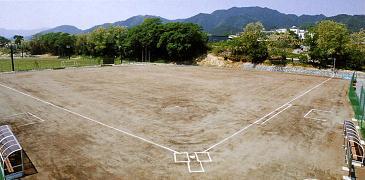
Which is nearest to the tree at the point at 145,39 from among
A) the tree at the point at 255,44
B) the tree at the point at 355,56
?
the tree at the point at 255,44

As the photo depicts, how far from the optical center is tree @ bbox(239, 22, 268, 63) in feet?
189

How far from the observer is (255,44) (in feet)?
191

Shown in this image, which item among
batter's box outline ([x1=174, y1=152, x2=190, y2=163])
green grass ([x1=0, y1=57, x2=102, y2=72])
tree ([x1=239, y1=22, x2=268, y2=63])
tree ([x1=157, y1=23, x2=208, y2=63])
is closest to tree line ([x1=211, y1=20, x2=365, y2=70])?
tree ([x1=239, y1=22, x2=268, y2=63])

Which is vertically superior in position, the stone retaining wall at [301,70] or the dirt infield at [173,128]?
the stone retaining wall at [301,70]

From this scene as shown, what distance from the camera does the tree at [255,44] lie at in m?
57.7

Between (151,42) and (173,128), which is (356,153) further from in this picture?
(151,42)

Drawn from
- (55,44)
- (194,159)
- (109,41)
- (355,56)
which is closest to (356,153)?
(194,159)

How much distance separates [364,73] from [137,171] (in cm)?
4455

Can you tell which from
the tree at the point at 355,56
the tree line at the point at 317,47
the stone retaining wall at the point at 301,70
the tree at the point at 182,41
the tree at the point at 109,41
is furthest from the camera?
the tree at the point at 109,41

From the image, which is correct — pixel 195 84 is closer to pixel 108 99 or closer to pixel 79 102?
pixel 108 99

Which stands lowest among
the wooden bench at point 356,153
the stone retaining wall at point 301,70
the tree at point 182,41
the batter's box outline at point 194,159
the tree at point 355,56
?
the batter's box outline at point 194,159

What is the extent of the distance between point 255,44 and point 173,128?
42.1 metres

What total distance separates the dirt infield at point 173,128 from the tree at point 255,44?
70.0ft

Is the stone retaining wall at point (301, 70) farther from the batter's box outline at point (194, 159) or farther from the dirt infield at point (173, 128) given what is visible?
the batter's box outline at point (194, 159)
